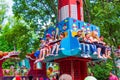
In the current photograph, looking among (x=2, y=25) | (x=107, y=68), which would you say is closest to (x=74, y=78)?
(x=107, y=68)

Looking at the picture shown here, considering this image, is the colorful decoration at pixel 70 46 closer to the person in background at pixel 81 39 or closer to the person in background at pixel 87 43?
the person in background at pixel 81 39

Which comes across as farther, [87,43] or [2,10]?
[2,10]

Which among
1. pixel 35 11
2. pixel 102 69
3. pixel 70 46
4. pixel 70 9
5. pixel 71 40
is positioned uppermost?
pixel 35 11

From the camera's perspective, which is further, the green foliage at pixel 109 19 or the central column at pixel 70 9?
the green foliage at pixel 109 19

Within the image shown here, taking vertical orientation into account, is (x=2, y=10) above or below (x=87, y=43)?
above

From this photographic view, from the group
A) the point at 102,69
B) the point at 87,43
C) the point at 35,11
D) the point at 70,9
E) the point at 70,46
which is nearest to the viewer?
the point at 70,46

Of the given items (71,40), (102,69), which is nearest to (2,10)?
(102,69)

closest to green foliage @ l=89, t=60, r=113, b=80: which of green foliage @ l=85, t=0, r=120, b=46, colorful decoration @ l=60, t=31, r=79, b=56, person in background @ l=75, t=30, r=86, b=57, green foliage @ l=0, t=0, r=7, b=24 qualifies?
green foliage @ l=85, t=0, r=120, b=46

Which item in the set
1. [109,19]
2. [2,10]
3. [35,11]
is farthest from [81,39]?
[2,10]

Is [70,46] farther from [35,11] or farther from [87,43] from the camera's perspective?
[35,11]

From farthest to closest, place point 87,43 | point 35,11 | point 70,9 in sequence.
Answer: point 35,11
point 70,9
point 87,43

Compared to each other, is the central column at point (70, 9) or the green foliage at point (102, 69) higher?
the central column at point (70, 9)

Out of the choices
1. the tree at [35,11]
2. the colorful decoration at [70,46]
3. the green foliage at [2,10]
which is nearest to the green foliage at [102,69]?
the tree at [35,11]

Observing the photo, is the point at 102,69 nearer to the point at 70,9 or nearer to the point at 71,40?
the point at 70,9
